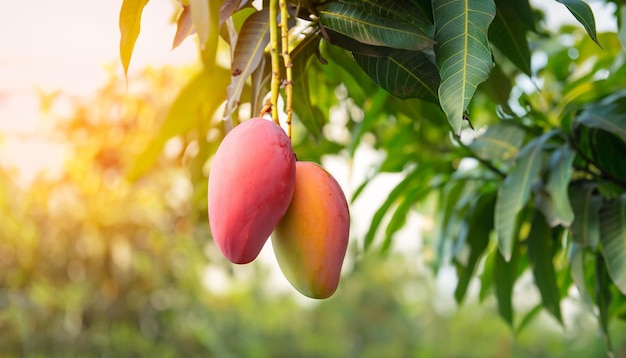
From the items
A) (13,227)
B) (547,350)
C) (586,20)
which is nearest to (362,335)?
(547,350)

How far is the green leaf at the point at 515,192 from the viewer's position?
1.90ft

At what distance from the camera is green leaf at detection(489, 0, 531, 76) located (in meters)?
0.49

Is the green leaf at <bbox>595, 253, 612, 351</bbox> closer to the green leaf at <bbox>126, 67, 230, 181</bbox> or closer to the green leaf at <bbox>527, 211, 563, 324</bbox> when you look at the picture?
the green leaf at <bbox>527, 211, 563, 324</bbox>

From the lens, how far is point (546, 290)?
27.7 inches

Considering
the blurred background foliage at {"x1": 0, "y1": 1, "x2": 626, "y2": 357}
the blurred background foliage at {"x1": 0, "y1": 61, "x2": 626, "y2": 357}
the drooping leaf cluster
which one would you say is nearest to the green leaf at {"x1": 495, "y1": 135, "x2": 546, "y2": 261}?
the drooping leaf cluster

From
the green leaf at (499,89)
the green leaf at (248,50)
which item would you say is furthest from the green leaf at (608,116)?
the green leaf at (248,50)

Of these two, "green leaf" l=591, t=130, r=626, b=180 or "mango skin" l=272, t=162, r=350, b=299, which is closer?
"mango skin" l=272, t=162, r=350, b=299

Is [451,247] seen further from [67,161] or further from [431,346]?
[431,346]

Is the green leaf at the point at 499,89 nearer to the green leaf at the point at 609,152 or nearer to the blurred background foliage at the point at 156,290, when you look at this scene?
the green leaf at the point at 609,152

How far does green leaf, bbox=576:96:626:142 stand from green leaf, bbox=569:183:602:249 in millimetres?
68

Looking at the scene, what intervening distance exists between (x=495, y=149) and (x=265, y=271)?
3.11 m

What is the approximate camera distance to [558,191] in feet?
1.98

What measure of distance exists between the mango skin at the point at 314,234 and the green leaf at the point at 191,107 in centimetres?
28

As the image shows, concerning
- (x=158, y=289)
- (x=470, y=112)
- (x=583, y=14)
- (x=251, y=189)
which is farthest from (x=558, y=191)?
(x=158, y=289)
